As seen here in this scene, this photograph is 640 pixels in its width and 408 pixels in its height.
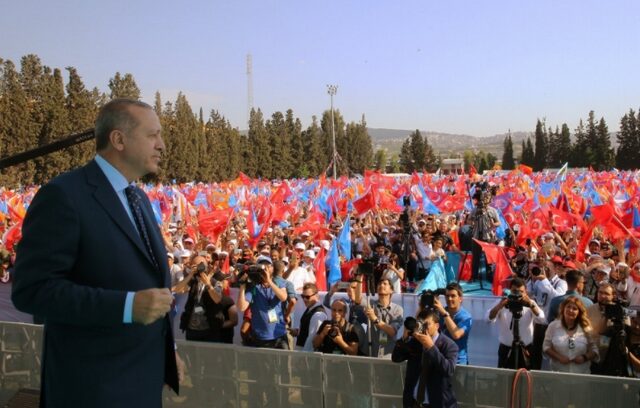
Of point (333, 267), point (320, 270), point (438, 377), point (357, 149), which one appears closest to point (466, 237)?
point (333, 267)

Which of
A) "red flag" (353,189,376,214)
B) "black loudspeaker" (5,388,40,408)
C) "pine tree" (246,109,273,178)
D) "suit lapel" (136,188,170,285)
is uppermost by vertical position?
A: "pine tree" (246,109,273,178)

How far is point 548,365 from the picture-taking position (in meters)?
6.08

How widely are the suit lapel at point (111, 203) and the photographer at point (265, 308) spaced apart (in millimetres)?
4683

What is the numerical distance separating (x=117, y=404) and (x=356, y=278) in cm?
462

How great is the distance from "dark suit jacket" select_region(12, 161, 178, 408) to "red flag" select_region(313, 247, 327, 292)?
27.7 ft

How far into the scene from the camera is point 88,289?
6.01ft

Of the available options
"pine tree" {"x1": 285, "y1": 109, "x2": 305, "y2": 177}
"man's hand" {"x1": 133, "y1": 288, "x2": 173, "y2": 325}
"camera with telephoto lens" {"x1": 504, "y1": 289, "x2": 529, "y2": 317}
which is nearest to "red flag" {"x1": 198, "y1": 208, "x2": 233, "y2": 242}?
"camera with telephoto lens" {"x1": 504, "y1": 289, "x2": 529, "y2": 317}

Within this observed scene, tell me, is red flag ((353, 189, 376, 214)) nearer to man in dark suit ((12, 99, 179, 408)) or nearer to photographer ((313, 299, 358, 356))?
photographer ((313, 299, 358, 356))

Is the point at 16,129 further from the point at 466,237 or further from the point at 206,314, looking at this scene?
the point at 206,314

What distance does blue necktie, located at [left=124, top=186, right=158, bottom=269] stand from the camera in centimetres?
208

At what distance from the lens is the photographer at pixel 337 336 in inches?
227

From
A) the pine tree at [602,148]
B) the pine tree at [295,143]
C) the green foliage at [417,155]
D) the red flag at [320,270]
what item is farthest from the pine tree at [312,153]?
the red flag at [320,270]

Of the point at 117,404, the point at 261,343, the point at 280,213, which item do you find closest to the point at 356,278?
the point at 261,343

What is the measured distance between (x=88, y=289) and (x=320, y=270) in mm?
8914
